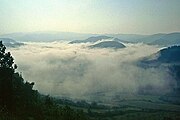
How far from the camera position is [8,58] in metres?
102

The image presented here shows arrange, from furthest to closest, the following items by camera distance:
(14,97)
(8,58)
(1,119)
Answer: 1. (8,58)
2. (14,97)
3. (1,119)

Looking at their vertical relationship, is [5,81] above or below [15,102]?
above

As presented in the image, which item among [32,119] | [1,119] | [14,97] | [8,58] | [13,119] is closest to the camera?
[1,119]

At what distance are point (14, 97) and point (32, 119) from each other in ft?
32.9

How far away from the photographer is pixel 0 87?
93125mm

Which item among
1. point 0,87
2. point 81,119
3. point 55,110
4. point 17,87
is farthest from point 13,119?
point 81,119

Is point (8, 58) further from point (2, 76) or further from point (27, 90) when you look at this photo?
point (27, 90)

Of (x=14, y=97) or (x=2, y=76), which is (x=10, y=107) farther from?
(x=2, y=76)

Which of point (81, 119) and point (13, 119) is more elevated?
point (13, 119)

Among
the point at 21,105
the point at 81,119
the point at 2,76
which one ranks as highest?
Answer: the point at 2,76

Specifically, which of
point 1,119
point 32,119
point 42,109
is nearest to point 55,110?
point 42,109

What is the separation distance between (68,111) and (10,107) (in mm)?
29540

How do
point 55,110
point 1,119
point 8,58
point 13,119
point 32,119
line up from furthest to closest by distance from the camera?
point 55,110 → point 8,58 → point 32,119 → point 13,119 → point 1,119

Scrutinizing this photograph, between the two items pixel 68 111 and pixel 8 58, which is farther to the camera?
pixel 68 111
